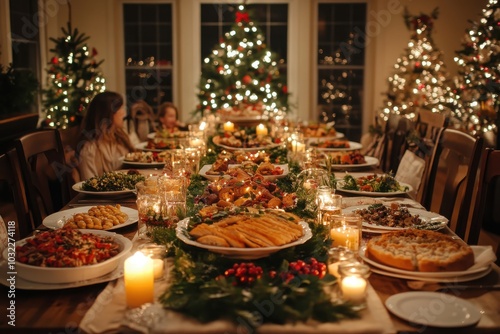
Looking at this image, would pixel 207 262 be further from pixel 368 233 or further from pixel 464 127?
pixel 464 127

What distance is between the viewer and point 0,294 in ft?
5.20

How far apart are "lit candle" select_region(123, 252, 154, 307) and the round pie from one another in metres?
0.65

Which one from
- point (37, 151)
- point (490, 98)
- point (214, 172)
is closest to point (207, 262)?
point (214, 172)

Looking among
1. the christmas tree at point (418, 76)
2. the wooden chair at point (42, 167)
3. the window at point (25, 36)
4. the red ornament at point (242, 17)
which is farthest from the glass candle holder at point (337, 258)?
the red ornament at point (242, 17)

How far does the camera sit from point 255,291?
53.9 inches

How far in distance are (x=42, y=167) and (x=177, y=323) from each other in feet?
6.69

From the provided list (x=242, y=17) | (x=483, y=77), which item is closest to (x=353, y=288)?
(x=483, y=77)

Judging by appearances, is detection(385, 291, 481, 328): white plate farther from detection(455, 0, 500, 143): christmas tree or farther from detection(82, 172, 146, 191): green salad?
detection(455, 0, 500, 143): christmas tree

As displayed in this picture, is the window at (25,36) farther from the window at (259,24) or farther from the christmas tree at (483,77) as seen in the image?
the christmas tree at (483,77)

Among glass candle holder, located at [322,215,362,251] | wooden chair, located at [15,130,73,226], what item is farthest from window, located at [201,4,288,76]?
glass candle holder, located at [322,215,362,251]

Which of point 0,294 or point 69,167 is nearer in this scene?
point 0,294

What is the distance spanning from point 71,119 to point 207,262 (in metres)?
5.73

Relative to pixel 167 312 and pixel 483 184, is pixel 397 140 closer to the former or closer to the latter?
pixel 483 184

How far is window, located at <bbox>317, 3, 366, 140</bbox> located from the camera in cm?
852
